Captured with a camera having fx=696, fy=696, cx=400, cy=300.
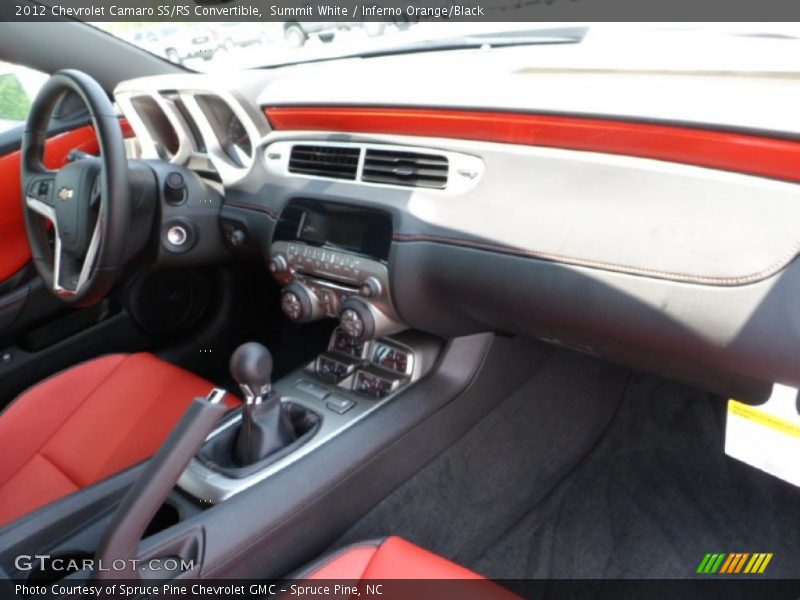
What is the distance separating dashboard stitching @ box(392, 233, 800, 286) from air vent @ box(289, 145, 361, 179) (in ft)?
0.75

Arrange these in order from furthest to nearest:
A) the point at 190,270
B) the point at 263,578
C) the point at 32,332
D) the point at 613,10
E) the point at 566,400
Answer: the point at 190,270, the point at 32,332, the point at 566,400, the point at 613,10, the point at 263,578

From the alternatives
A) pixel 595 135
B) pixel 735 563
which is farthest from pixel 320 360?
pixel 735 563

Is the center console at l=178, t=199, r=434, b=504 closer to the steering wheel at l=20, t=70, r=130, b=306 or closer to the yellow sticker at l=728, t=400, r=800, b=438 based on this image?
the steering wheel at l=20, t=70, r=130, b=306

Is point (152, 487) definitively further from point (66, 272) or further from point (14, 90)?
point (14, 90)

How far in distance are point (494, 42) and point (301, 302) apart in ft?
2.64

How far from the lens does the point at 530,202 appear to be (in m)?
1.21

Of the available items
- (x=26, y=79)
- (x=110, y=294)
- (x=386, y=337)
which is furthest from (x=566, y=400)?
(x=26, y=79)

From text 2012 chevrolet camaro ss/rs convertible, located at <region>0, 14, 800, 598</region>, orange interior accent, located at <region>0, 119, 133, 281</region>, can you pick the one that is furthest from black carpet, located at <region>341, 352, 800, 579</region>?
orange interior accent, located at <region>0, 119, 133, 281</region>

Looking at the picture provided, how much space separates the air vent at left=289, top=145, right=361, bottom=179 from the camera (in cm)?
156

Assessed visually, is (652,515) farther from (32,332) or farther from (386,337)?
(32,332)

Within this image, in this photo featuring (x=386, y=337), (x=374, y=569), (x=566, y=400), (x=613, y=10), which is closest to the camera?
(x=374, y=569)

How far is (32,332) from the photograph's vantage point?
209 centimetres

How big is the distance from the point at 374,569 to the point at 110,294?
139cm

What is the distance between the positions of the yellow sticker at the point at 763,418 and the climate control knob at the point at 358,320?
0.74 metres
